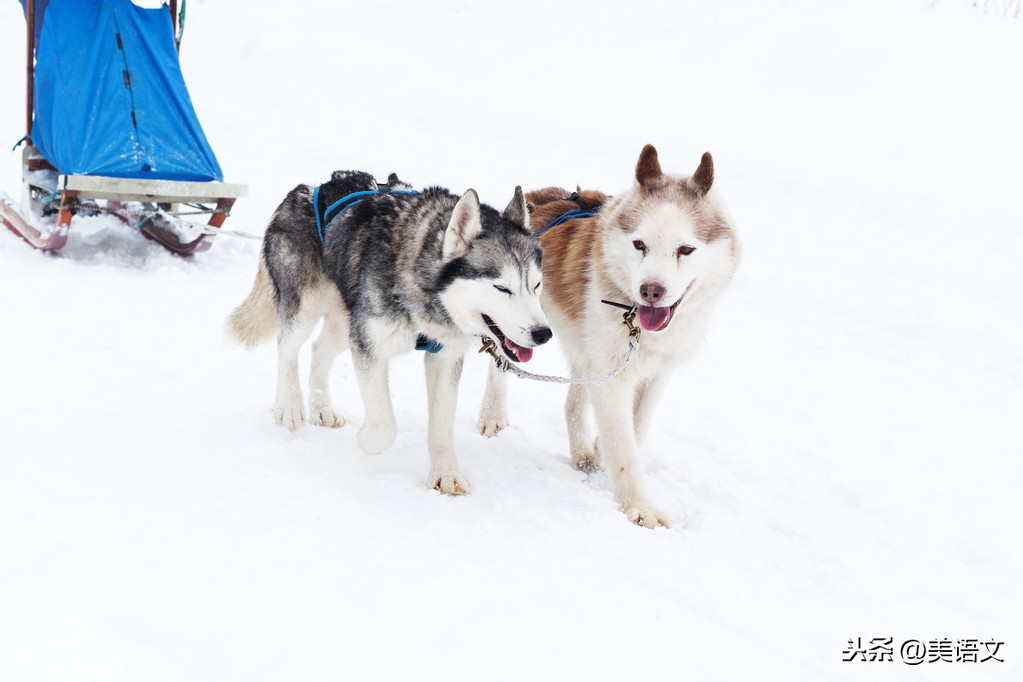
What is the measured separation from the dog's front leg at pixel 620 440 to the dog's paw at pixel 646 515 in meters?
0.02

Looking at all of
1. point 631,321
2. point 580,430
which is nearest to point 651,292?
point 631,321

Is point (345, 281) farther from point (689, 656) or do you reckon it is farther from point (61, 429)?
point (689, 656)

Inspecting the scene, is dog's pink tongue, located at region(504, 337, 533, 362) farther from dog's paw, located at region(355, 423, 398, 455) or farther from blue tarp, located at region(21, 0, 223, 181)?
blue tarp, located at region(21, 0, 223, 181)

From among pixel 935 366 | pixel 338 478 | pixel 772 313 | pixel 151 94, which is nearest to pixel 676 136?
pixel 772 313

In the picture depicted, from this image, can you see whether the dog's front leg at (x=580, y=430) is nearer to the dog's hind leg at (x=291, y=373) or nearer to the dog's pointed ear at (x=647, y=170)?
the dog's pointed ear at (x=647, y=170)

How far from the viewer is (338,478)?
9.51 feet

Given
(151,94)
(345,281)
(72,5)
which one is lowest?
(345,281)

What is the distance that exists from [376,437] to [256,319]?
1177mm

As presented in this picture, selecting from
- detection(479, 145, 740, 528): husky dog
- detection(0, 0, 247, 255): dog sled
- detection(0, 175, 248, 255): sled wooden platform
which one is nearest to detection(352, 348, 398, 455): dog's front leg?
detection(479, 145, 740, 528): husky dog

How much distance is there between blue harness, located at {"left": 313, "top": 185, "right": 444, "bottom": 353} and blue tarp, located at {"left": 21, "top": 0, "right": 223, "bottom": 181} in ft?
8.86

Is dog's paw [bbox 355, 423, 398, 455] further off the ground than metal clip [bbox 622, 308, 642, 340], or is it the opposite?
metal clip [bbox 622, 308, 642, 340]

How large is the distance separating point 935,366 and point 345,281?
3.55 metres

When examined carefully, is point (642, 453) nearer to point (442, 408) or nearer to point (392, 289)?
point (442, 408)

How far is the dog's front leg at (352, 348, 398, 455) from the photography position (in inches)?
115
